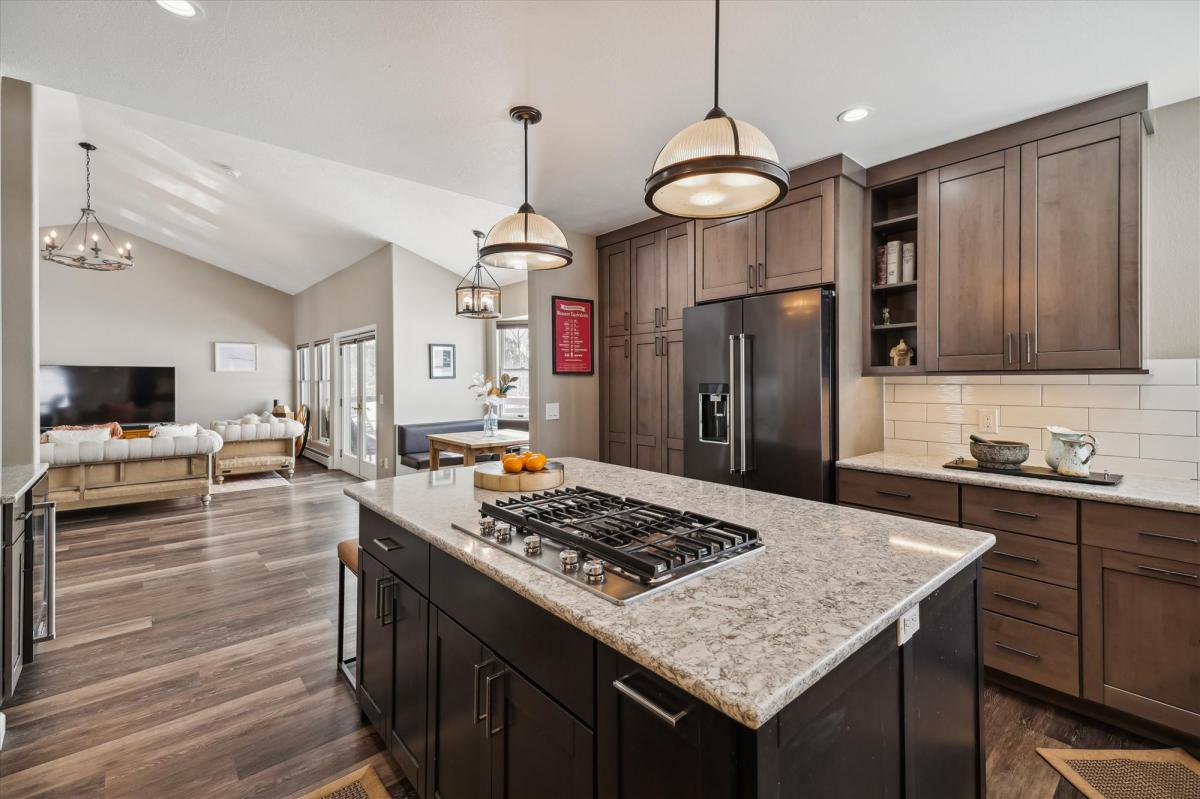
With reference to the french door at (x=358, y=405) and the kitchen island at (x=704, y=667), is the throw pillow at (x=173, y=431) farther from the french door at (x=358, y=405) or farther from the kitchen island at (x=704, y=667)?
the kitchen island at (x=704, y=667)

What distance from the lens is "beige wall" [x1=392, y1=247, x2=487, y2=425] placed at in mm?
6504

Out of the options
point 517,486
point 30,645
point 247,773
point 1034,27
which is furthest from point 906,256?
point 30,645

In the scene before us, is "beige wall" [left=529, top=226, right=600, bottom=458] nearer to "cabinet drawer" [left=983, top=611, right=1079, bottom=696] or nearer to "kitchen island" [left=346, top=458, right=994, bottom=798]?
"kitchen island" [left=346, top=458, right=994, bottom=798]

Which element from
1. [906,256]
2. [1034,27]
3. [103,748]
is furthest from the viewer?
[906,256]

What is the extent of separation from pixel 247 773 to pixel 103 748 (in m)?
0.61

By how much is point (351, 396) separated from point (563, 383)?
17.1 feet

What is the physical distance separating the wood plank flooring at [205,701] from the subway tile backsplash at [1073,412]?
114cm

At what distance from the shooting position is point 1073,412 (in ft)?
8.07

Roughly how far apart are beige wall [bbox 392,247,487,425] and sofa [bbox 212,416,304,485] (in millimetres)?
1941

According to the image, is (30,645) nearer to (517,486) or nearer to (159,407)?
(517,486)

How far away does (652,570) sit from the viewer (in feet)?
3.40

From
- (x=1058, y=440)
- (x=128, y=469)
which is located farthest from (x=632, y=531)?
(x=128, y=469)

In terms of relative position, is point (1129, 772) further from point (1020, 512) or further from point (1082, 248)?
point (1082, 248)

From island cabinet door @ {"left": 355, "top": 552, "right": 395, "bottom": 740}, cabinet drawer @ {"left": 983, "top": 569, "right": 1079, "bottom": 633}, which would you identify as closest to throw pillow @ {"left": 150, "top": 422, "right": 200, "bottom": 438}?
island cabinet door @ {"left": 355, "top": 552, "right": 395, "bottom": 740}
